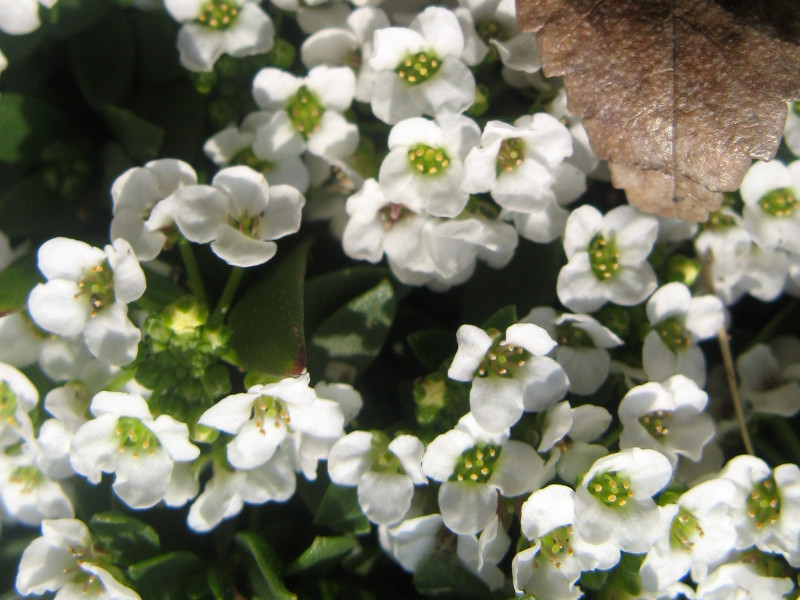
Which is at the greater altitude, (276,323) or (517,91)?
(517,91)

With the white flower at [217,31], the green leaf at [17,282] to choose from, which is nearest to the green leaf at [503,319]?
the white flower at [217,31]

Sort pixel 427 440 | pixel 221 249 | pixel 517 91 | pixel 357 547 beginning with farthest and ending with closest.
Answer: pixel 517 91, pixel 357 547, pixel 427 440, pixel 221 249

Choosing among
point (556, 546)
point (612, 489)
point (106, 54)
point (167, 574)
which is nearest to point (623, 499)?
point (612, 489)

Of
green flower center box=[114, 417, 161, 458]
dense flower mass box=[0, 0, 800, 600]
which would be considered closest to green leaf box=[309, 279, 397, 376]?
dense flower mass box=[0, 0, 800, 600]

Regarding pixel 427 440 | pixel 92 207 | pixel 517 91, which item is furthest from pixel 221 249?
pixel 517 91

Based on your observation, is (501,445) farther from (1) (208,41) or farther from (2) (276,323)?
(1) (208,41)

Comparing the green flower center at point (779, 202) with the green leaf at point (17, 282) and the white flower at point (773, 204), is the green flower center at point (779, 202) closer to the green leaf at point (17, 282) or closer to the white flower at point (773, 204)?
the white flower at point (773, 204)
